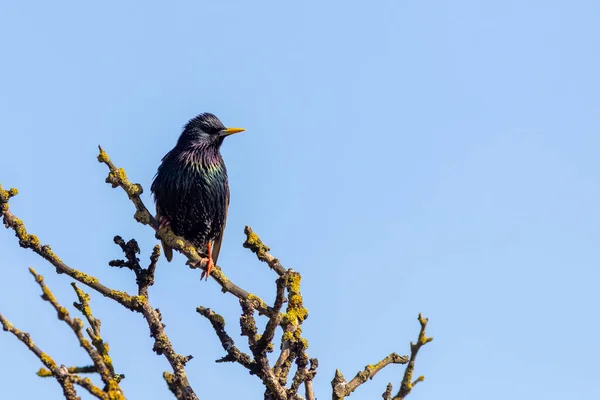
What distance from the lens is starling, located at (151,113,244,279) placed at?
26.9 feet

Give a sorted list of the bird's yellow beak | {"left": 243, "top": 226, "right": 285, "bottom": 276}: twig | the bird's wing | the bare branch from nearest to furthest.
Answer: the bare branch, {"left": 243, "top": 226, "right": 285, "bottom": 276}: twig, the bird's wing, the bird's yellow beak

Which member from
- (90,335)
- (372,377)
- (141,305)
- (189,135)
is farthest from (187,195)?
(90,335)

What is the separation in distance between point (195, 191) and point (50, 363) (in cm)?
428

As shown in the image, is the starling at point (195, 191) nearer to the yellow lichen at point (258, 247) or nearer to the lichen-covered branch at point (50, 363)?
the yellow lichen at point (258, 247)

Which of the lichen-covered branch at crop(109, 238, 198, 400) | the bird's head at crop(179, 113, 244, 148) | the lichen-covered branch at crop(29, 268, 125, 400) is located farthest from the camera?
the bird's head at crop(179, 113, 244, 148)

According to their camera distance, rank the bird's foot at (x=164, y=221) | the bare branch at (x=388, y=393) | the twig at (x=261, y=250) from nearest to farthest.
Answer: the bare branch at (x=388, y=393) < the twig at (x=261, y=250) < the bird's foot at (x=164, y=221)

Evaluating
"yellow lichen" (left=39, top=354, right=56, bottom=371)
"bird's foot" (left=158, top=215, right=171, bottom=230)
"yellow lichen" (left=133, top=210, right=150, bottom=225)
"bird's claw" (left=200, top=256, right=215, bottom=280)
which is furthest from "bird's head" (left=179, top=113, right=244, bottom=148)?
"yellow lichen" (left=39, top=354, right=56, bottom=371)

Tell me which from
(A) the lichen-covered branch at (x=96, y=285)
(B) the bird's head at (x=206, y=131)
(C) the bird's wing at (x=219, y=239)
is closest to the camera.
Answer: (A) the lichen-covered branch at (x=96, y=285)

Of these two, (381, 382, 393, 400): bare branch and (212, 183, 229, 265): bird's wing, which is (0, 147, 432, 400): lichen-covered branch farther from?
(212, 183, 229, 265): bird's wing

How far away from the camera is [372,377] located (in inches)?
212

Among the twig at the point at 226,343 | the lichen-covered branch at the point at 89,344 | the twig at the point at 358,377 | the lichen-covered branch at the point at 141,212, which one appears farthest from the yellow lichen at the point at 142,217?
the twig at the point at 358,377

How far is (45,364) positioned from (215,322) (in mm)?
1381

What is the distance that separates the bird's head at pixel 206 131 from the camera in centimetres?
891

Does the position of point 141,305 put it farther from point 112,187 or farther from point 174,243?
point 174,243
